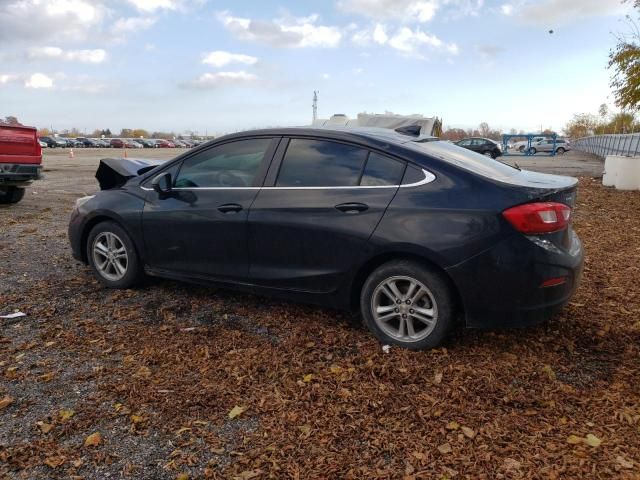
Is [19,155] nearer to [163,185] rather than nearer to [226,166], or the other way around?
[163,185]

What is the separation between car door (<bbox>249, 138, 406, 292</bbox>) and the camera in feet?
12.4

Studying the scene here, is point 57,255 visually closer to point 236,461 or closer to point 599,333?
point 236,461

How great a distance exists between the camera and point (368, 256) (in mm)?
3730

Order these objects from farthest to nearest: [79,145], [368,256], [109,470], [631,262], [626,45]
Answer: [79,145], [626,45], [631,262], [368,256], [109,470]

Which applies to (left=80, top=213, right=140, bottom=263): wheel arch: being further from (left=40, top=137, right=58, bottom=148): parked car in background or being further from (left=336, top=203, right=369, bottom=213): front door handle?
(left=40, top=137, right=58, bottom=148): parked car in background

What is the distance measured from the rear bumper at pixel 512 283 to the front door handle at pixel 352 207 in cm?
74

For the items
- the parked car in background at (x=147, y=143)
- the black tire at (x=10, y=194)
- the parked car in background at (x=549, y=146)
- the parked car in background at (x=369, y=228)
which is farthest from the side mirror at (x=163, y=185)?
the parked car in background at (x=147, y=143)

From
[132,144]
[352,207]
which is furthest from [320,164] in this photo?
[132,144]

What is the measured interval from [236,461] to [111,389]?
111cm

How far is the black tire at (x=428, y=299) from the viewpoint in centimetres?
356

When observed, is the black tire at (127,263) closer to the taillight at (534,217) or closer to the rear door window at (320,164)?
the rear door window at (320,164)

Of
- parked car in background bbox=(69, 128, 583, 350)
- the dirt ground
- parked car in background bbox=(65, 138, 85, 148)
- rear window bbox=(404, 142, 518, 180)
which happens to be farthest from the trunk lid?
parked car in background bbox=(65, 138, 85, 148)

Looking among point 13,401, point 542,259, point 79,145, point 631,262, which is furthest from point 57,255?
point 79,145

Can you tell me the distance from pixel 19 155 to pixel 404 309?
8877 millimetres
